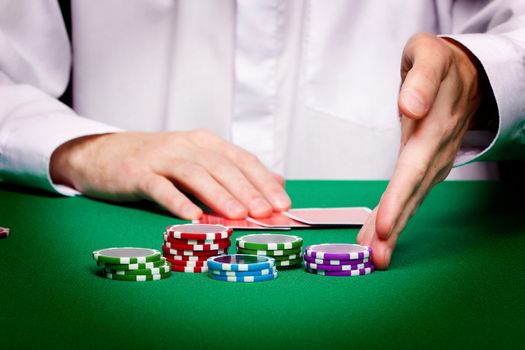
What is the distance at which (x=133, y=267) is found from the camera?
1.10 metres

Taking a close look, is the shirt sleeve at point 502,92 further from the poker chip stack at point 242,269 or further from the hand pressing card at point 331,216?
the poker chip stack at point 242,269

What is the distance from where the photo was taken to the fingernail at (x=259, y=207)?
5.57 ft

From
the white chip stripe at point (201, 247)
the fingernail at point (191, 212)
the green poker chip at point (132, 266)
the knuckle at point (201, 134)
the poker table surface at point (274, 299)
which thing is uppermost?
the knuckle at point (201, 134)

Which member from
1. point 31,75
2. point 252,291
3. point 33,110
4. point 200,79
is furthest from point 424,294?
point 31,75

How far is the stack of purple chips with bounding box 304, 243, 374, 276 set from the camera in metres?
1.13

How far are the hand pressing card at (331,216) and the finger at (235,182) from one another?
0.06 meters

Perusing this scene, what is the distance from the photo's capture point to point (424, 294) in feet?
3.38

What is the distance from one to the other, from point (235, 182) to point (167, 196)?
0.16m

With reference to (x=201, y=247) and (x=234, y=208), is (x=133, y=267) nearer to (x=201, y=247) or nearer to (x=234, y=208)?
(x=201, y=247)

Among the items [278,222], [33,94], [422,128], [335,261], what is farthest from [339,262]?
[33,94]

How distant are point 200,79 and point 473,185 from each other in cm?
106

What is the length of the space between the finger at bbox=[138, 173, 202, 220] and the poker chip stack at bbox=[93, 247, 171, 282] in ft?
1.84

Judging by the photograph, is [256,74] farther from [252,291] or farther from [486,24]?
[252,291]

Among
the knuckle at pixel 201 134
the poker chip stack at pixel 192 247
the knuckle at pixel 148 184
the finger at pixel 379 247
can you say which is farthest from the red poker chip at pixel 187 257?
the knuckle at pixel 201 134
